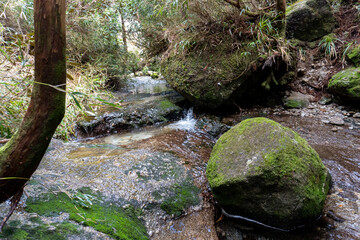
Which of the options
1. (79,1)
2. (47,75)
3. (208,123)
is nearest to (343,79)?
(208,123)

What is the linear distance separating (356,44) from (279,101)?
2266mm

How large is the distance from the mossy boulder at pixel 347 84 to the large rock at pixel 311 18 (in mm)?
1885

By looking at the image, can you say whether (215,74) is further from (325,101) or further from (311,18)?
(311,18)

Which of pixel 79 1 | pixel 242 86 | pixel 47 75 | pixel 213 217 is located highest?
pixel 79 1

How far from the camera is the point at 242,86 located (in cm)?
457

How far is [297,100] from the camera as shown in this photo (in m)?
4.82

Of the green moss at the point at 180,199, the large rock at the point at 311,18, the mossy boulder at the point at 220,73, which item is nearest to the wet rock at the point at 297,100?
the mossy boulder at the point at 220,73

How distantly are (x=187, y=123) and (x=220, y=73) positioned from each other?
58.0 inches

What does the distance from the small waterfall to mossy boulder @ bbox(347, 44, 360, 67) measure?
4.01 m

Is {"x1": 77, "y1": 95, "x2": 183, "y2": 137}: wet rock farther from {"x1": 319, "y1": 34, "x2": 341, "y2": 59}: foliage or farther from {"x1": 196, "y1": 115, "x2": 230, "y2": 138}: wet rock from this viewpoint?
{"x1": 319, "y1": 34, "x2": 341, "y2": 59}: foliage

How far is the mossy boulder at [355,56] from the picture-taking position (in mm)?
4426

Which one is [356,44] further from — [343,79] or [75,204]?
[75,204]

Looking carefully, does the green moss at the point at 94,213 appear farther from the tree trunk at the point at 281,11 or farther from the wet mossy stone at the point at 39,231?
the tree trunk at the point at 281,11

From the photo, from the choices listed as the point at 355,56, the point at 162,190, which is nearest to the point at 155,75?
the point at 355,56
